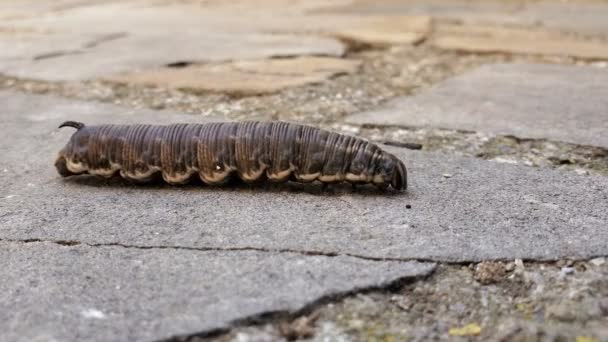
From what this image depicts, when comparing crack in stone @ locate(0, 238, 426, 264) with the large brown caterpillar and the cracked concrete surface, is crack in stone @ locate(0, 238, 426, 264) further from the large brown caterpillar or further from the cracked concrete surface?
the large brown caterpillar

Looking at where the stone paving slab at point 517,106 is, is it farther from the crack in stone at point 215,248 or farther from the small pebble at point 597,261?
the crack in stone at point 215,248

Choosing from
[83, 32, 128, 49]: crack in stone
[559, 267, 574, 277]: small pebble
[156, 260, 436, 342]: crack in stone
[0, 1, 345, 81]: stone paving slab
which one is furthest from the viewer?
[83, 32, 128, 49]: crack in stone

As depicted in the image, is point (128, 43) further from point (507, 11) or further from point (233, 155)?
point (507, 11)

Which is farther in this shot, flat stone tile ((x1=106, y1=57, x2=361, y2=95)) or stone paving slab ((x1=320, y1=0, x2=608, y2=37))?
stone paving slab ((x1=320, y1=0, x2=608, y2=37))

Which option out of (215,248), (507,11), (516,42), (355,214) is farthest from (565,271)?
(507,11)

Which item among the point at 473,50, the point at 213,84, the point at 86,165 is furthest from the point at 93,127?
the point at 473,50

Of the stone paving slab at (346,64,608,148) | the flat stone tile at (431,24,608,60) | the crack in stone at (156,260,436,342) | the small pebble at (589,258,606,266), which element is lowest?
the crack in stone at (156,260,436,342)

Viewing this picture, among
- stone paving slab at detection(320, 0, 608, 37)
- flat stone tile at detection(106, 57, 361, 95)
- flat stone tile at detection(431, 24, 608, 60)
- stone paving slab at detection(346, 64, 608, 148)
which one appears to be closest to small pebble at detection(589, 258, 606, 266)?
stone paving slab at detection(346, 64, 608, 148)
